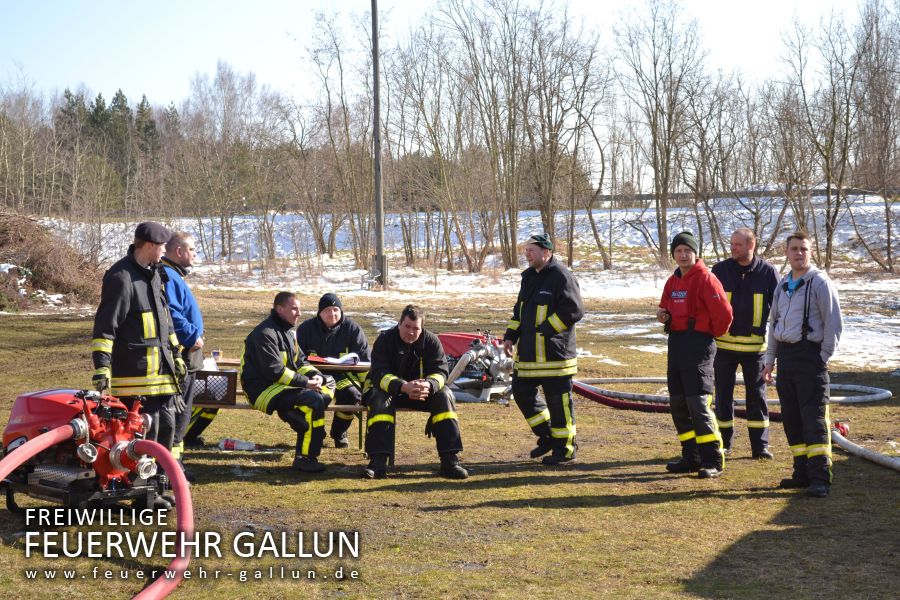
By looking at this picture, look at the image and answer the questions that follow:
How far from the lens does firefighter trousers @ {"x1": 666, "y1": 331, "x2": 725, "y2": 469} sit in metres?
6.78

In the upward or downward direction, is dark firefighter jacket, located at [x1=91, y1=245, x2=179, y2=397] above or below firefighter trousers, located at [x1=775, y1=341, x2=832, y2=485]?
above

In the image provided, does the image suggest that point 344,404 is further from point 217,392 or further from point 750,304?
point 750,304

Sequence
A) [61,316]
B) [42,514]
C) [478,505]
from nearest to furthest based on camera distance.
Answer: [42,514], [478,505], [61,316]

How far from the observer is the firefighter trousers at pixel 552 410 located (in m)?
7.22

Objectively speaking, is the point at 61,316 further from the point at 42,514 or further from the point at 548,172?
the point at 548,172

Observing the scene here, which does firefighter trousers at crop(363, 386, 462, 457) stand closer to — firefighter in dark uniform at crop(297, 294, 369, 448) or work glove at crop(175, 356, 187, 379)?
firefighter in dark uniform at crop(297, 294, 369, 448)

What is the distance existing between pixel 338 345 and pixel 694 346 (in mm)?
3173

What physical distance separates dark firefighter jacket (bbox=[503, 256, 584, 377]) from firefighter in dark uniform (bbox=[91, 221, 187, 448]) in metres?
2.91

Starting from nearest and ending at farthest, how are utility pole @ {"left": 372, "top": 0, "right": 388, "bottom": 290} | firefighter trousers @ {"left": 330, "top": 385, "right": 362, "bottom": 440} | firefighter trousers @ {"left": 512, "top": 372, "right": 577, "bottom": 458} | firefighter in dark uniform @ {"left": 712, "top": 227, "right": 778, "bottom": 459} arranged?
firefighter trousers @ {"left": 512, "top": 372, "right": 577, "bottom": 458} → firefighter in dark uniform @ {"left": 712, "top": 227, "right": 778, "bottom": 459} → firefighter trousers @ {"left": 330, "top": 385, "right": 362, "bottom": 440} → utility pole @ {"left": 372, "top": 0, "right": 388, "bottom": 290}

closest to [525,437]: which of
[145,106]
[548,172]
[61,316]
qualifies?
[61,316]

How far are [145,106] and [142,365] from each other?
2894 inches

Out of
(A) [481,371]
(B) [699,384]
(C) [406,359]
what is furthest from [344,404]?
(B) [699,384]

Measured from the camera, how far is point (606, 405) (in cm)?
1007

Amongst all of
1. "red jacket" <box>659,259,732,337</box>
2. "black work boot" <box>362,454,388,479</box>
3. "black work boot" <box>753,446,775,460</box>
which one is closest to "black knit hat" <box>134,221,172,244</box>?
"black work boot" <box>362,454,388,479</box>
